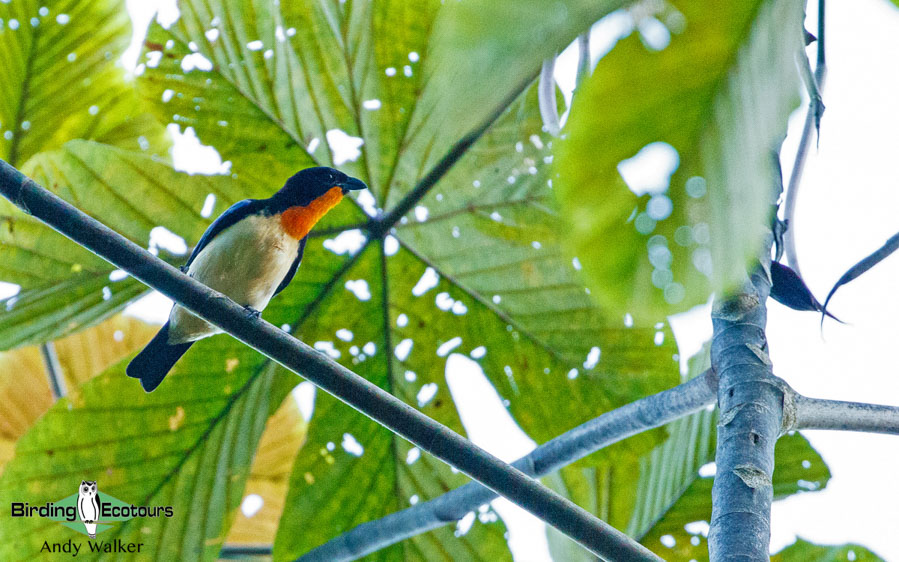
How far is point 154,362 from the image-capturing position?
109 inches

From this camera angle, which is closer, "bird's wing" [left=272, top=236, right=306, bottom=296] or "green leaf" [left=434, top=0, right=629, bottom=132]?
"green leaf" [left=434, top=0, right=629, bottom=132]

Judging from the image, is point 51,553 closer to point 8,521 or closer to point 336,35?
point 8,521

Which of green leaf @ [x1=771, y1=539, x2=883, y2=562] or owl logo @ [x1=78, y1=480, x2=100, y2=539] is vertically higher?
green leaf @ [x1=771, y1=539, x2=883, y2=562]

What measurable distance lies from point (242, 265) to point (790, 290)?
163 centimetres

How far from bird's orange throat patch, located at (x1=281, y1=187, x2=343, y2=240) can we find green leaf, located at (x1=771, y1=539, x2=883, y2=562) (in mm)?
1916

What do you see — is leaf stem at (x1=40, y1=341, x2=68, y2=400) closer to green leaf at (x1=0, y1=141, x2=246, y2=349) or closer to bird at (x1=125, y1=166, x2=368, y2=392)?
green leaf at (x1=0, y1=141, x2=246, y2=349)

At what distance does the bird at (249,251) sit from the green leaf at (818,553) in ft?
6.17

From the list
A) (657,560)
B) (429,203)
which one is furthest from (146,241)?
(657,560)

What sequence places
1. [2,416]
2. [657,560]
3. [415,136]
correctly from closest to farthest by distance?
1. [657,560]
2. [415,136]
3. [2,416]

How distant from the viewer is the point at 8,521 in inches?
105

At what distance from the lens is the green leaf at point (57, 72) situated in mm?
3059

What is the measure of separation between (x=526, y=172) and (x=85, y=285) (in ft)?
4.84

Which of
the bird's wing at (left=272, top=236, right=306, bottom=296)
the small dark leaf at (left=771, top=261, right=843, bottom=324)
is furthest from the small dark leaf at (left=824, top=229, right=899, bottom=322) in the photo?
the bird's wing at (left=272, top=236, right=306, bottom=296)

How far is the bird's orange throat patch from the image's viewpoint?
2.73 m
